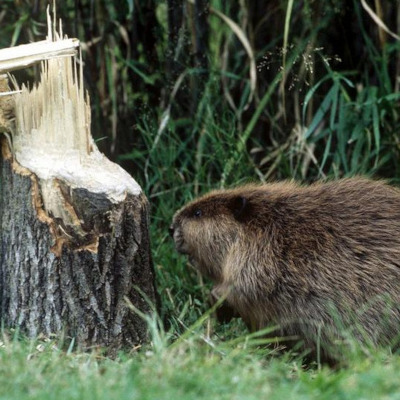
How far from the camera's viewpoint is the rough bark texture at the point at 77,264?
137 inches

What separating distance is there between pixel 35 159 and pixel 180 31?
1.70 m

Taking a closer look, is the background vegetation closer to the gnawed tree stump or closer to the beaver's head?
the beaver's head

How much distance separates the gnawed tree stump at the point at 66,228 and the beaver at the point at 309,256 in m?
0.45

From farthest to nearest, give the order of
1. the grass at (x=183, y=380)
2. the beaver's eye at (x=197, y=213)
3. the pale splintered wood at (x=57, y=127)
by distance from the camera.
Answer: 1. the beaver's eye at (x=197, y=213)
2. the pale splintered wood at (x=57, y=127)
3. the grass at (x=183, y=380)

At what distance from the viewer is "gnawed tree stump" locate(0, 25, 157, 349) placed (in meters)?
3.47

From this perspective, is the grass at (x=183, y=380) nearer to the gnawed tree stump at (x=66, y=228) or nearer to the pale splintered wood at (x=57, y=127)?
the gnawed tree stump at (x=66, y=228)

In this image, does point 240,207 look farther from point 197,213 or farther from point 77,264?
point 77,264

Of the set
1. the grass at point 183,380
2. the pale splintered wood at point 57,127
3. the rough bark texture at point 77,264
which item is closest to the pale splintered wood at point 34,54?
the pale splintered wood at point 57,127

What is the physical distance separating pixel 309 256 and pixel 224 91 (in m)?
1.72

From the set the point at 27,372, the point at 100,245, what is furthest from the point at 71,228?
the point at 27,372

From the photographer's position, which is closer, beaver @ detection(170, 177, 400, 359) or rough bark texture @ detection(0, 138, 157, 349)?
rough bark texture @ detection(0, 138, 157, 349)

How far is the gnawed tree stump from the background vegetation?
0.84m

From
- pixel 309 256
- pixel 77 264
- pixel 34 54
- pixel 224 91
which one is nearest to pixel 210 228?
pixel 309 256

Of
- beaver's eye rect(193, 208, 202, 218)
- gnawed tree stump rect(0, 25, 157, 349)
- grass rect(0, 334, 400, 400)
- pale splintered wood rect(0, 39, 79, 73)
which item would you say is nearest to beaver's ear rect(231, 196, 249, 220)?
beaver's eye rect(193, 208, 202, 218)
